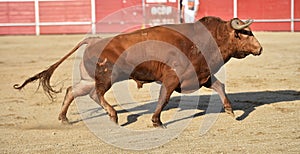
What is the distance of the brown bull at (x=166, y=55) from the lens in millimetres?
5176

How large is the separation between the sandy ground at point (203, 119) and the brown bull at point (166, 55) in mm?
352

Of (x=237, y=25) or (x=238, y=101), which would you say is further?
(x=238, y=101)

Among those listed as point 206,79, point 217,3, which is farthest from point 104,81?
point 217,3

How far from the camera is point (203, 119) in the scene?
214 inches

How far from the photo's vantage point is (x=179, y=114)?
5.73 m

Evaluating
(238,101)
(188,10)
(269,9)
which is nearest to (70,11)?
(188,10)

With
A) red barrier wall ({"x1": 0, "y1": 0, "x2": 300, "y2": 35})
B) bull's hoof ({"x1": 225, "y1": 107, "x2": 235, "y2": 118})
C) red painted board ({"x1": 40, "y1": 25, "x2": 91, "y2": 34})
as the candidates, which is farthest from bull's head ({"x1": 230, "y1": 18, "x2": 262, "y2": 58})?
red painted board ({"x1": 40, "y1": 25, "x2": 91, "y2": 34})

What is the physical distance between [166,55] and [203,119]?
67 cm

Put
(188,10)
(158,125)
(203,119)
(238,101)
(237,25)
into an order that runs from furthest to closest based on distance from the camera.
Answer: (188,10)
(238,101)
(203,119)
(237,25)
(158,125)

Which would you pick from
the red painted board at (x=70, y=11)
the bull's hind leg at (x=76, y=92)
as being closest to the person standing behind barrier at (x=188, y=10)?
the red painted board at (x=70, y=11)

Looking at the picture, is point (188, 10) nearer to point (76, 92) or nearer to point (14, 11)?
point (14, 11)

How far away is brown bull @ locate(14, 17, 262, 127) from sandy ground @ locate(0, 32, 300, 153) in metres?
0.35

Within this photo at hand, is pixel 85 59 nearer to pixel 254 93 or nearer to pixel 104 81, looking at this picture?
pixel 104 81

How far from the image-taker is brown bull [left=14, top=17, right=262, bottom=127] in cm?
518
